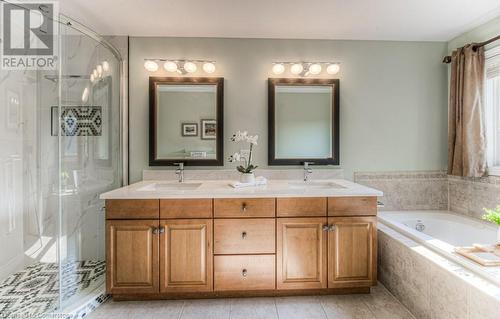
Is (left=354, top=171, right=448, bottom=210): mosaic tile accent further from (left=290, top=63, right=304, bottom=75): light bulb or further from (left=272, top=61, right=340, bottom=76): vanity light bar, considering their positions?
(left=290, top=63, right=304, bottom=75): light bulb

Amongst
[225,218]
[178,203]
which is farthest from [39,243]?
[225,218]

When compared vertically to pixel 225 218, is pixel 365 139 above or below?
above

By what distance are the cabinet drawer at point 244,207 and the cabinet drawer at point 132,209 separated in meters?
0.48

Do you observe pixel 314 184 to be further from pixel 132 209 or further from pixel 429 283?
pixel 132 209

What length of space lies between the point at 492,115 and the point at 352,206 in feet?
5.61

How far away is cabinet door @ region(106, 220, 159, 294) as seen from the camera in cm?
199

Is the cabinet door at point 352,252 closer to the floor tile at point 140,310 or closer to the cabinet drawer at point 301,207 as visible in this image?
the cabinet drawer at point 301,207

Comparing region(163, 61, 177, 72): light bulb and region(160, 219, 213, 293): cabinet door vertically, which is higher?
region(163, 61, 177, 72): light bulb

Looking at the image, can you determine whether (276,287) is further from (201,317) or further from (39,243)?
(39,243)

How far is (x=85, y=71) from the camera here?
2297 millimetres

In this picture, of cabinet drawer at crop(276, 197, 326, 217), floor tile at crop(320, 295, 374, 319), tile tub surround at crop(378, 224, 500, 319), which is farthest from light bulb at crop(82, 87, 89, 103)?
tile tub surround at crop(378, 224, 500, 319)

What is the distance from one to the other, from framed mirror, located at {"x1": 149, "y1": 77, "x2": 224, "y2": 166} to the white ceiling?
1.65 ft

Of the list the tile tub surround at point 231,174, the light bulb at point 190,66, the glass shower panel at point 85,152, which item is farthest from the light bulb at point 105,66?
the tile tub surround at point 231,174

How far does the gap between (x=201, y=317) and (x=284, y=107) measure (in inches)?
78.8
